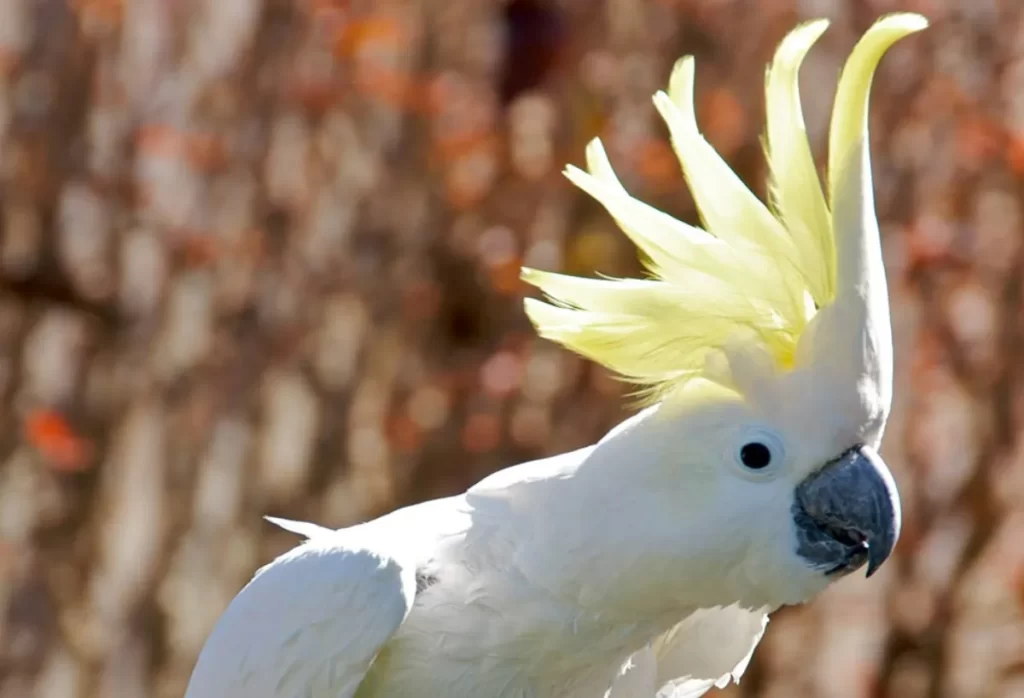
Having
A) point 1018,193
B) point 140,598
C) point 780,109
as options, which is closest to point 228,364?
point 140,598

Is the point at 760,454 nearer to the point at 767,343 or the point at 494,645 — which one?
the point at 767,343

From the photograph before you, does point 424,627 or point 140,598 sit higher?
point 424,627

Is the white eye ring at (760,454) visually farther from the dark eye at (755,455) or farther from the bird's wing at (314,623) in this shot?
the bird's wing at (314,623)

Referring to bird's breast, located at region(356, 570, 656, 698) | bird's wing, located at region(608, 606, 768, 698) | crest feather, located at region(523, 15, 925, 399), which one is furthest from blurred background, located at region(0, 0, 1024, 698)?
bird's breast, located at region(356, 570, 656, 698)

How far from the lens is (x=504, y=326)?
3.78m

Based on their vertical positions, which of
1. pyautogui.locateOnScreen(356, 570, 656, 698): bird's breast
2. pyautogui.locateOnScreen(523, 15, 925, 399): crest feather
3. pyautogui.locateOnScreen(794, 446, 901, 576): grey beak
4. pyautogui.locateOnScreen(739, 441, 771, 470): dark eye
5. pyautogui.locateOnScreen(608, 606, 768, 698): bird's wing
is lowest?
pyautogui.locateOnScreen(608, 606, 768, 698): bird's wing

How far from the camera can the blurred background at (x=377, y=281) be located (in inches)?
140

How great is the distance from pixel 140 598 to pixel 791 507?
296 centimetres

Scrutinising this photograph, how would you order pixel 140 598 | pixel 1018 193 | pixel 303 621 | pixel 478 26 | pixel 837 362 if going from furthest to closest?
pixel 140 598 → pixel 478 26 → pixel 1018 193 → pixel 303 621 → pixel 837 362

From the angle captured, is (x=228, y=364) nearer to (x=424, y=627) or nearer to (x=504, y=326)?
(x=504, y=326)

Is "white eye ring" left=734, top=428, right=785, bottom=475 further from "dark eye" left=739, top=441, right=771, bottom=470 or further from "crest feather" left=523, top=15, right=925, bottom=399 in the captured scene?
"crest feather" left=523, top=15, right=925, bottom=399

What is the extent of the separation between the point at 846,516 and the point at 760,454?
0.13 m

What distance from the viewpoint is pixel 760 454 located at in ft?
5.65

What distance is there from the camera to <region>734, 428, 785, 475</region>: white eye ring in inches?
67.6
